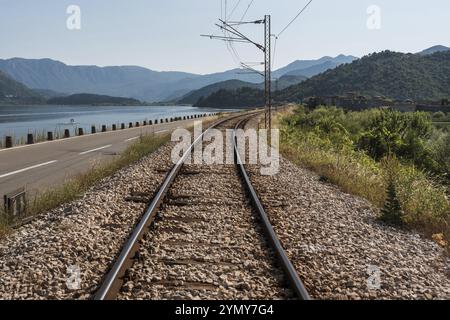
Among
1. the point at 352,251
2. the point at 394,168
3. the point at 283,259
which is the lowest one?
the point at 352,251

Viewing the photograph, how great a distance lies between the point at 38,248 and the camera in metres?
5.98

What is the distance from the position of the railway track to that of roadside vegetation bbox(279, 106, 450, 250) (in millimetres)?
2700

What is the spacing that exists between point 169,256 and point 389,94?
11711 centimetres

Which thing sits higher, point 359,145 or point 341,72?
point 341,72

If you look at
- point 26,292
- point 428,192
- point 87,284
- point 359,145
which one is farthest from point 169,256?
point 359,145

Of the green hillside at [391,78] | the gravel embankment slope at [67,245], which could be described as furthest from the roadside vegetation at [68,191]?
the green hillside at [391,78]

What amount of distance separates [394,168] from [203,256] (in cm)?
865

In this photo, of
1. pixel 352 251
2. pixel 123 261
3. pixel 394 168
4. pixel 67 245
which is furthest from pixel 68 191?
pixel 394 168

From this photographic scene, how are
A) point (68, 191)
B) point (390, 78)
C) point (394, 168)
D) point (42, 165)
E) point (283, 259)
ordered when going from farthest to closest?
point (390, 78)
point (42, 165)
point (394, 168)
point (68, 191)
point (283, 259)

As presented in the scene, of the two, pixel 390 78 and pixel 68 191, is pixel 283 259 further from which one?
pixel 390 78

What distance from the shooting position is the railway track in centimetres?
461

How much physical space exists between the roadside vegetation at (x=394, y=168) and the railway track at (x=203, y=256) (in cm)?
270

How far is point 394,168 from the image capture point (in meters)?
12.7

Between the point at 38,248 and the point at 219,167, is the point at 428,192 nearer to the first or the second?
the point at 219,167
